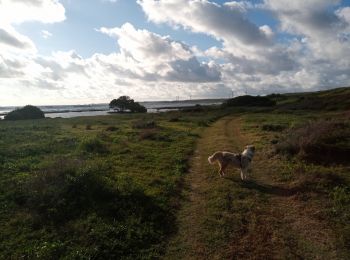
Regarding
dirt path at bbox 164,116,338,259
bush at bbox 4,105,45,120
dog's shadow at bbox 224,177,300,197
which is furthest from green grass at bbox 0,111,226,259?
bush at bbox 4,105,45,120

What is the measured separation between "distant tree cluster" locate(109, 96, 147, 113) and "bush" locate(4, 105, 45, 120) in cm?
3436

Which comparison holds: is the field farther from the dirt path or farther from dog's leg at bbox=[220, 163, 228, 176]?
dog's leg at bbox=[220, 163, 228, 176]

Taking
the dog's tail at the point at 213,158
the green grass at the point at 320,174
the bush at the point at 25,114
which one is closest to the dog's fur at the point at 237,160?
the dog's tail at the point at 213,158

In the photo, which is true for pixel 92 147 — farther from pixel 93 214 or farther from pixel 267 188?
pixel 267 188

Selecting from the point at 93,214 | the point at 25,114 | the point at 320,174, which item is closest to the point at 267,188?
the point at 320,174

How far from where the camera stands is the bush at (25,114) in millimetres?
77688

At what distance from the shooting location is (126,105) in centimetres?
11294

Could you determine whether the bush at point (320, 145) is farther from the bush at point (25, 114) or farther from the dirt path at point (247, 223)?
the bush at point (25, 114)

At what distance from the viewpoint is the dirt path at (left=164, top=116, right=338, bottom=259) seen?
30.7 feet

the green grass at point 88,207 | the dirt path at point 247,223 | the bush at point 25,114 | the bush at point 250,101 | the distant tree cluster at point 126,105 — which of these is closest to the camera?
the dirt path at point 247,223

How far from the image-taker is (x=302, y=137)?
2020 centimetres

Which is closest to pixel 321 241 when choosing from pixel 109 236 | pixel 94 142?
pixel 109 236

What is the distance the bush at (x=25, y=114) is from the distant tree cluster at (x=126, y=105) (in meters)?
34.4

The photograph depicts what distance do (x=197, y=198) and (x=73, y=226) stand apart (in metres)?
4.99
